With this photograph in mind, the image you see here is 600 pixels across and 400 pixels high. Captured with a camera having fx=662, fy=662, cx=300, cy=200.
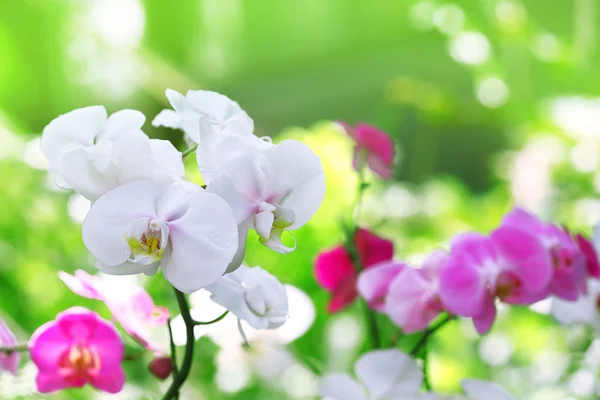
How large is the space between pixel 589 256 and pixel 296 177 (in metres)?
0.17

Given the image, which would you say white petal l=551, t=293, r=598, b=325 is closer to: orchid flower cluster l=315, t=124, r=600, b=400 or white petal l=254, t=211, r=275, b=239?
orchid flower cluster l=315, t=124, r=600, b=400

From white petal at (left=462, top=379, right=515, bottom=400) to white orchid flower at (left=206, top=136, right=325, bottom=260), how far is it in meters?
0.11

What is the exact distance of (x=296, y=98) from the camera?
1727 mm

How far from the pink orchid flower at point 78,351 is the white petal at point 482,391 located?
5.5 inches

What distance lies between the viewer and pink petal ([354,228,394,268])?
34 cm

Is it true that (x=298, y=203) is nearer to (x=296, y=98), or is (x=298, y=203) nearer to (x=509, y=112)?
(x=509, y=112)

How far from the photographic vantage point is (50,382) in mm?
253

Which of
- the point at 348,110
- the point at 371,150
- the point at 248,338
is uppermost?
the point at 371,150

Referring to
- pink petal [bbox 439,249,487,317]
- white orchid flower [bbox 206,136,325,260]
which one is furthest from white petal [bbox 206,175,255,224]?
pink petal [bbox 439,249,487,317]

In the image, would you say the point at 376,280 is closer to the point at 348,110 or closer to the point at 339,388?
the point at 339,388

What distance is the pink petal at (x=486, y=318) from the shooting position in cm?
27

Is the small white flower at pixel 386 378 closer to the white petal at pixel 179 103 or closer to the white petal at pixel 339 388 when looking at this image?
the white petal at pixel 339 388

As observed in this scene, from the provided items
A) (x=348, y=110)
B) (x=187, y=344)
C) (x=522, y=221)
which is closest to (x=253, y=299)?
(x=187, y=344)

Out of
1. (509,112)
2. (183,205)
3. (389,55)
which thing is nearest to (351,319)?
(183,205)
